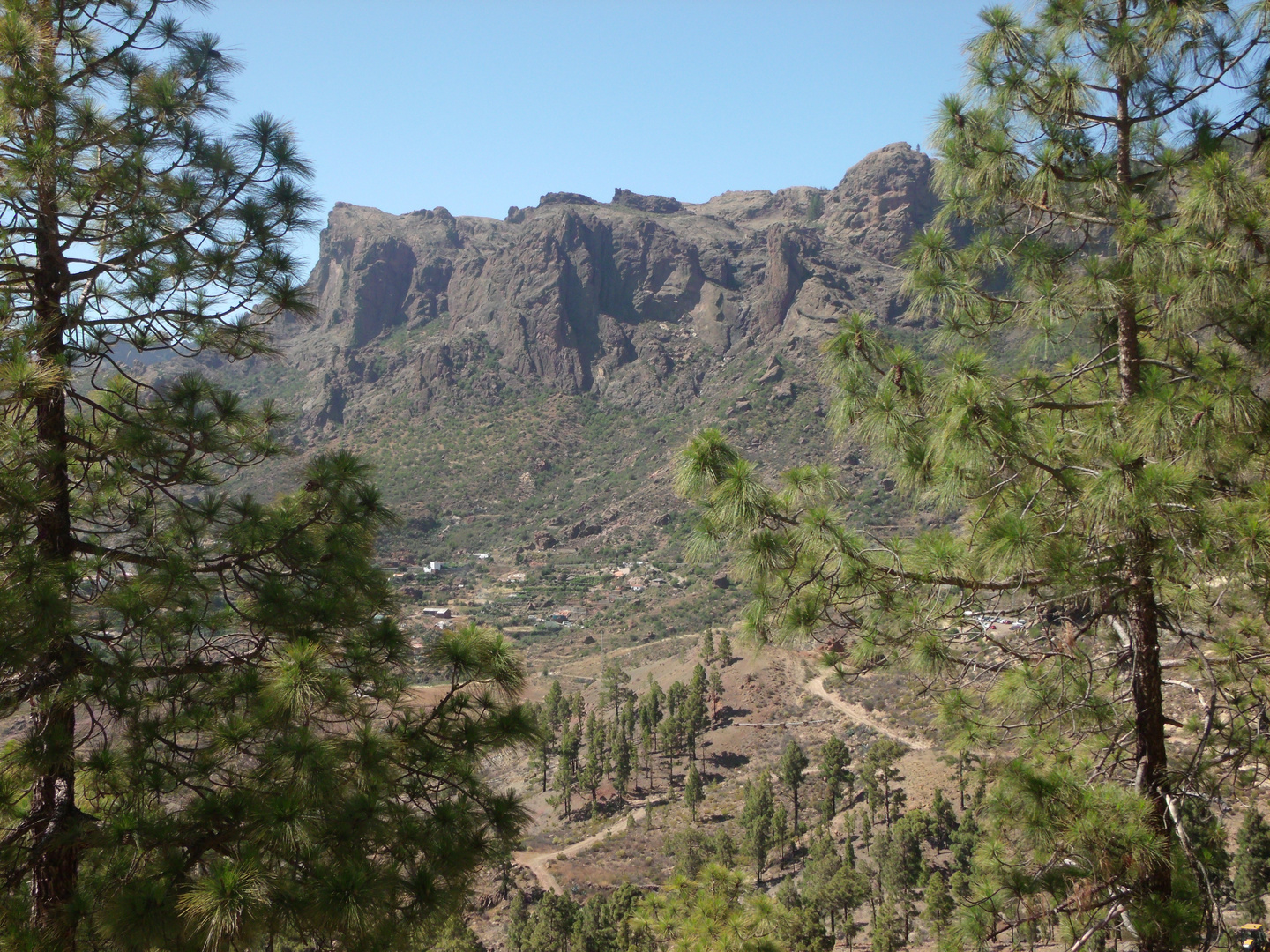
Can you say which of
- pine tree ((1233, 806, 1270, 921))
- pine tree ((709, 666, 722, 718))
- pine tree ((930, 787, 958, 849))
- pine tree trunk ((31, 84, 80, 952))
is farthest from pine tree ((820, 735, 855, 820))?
pine tree trunk ((31, 84, 80, 952))

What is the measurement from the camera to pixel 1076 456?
4887mm

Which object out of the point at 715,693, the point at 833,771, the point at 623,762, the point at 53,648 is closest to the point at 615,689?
the point at 715,693

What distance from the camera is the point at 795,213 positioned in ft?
518

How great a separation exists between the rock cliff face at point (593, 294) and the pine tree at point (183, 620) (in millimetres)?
93134

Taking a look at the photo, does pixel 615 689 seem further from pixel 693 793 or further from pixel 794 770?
pixel 794 770

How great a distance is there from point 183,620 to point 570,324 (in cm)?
12336

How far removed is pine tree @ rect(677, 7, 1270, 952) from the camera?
434 cm

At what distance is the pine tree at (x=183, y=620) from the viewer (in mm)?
3510

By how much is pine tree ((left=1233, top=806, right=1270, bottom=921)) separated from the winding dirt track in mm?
14318

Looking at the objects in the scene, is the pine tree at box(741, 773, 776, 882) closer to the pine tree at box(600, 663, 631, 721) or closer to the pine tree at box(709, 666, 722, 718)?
the pine tree at box(709, 666, 722, 718)

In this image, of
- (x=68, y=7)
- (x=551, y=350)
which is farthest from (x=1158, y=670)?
(x=551, y=350)

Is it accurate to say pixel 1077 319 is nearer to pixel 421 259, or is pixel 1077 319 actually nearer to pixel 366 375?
pixel 366 375

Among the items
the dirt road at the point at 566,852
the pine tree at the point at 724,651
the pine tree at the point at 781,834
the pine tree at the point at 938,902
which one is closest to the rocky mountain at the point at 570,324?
the pine tree at the point at 724,651

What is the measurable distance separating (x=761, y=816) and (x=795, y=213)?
147216 mm
